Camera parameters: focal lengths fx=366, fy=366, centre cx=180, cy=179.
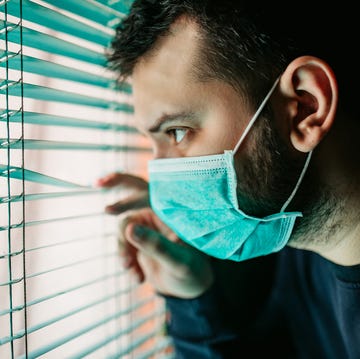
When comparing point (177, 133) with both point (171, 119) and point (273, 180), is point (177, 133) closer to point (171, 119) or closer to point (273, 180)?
point (171, 119)

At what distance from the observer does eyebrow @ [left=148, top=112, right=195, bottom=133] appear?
0.95 m

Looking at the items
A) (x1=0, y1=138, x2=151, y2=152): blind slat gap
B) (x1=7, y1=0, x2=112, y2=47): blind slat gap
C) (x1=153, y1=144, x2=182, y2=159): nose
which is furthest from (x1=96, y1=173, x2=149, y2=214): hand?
(x1=7, y1=0, x2=112, y2=47): blind slat gap

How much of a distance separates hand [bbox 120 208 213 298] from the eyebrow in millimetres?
367

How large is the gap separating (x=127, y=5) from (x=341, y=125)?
810 mm

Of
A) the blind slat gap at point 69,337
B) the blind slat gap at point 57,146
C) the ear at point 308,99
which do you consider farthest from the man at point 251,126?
the blind slat gap at point 69,337

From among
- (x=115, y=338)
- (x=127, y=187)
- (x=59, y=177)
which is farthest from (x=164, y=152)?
(x=115, y=338)

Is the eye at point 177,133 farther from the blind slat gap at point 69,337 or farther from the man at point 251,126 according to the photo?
the blind slat gap at point 69,337

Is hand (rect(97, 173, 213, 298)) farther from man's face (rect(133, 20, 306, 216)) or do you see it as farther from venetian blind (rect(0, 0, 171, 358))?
man's face (rect(133, 20, 306, 216))

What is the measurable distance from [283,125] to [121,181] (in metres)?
0.57

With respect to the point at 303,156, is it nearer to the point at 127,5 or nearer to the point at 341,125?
the point at 341,125

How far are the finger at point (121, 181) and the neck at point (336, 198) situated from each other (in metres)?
0.55

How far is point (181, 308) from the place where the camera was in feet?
4.51

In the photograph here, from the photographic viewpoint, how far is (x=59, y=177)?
119cm

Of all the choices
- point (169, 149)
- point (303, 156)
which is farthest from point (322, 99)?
point (169, 149)
